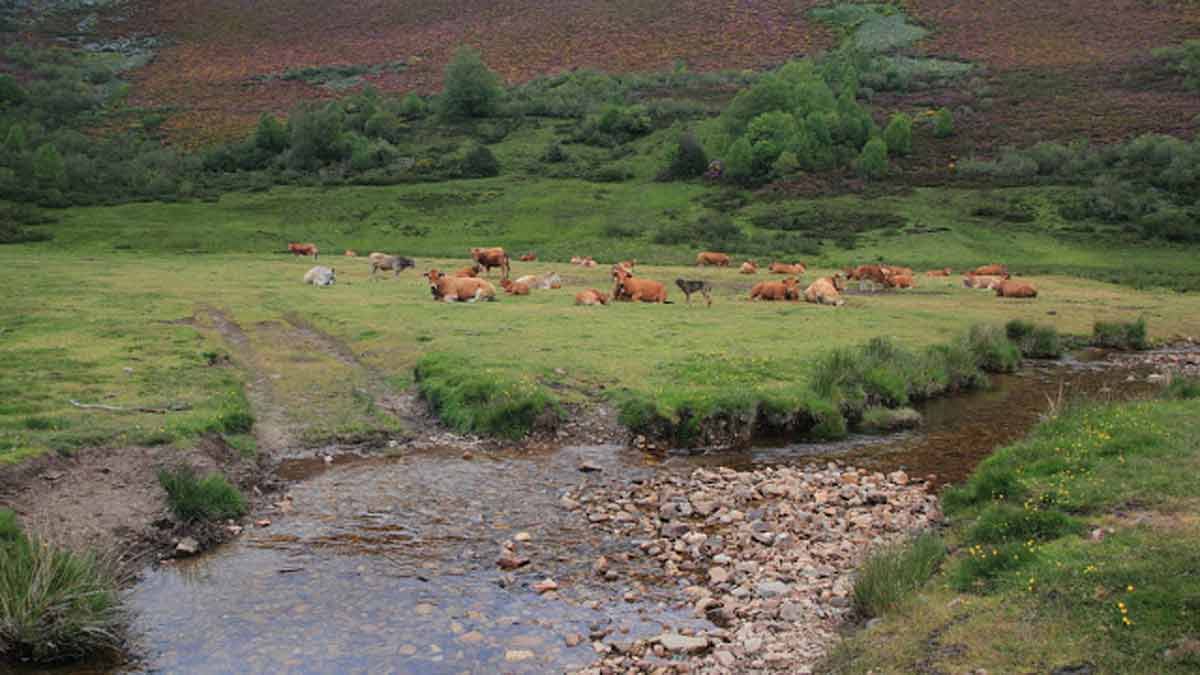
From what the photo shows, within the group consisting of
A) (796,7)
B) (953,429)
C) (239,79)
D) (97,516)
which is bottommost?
(953,429)

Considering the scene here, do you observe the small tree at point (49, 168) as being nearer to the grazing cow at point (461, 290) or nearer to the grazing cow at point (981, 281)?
the grazing cow at point (461, 290)

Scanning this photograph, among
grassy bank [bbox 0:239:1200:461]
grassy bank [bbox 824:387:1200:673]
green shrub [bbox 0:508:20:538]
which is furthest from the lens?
grassy bank [bbox 0:239:1200:461]

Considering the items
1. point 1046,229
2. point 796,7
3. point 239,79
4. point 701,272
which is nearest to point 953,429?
point 701,272

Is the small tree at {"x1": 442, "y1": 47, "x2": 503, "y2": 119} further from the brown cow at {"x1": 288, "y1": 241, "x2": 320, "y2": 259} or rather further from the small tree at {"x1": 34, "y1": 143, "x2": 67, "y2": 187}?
the brown cow at {"x1": 288, "y1": 241, "x2": 320, "y2": 259}

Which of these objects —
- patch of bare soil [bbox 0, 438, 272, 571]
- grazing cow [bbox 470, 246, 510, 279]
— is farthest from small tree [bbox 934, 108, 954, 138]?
patch of bare soil [bbox 0, 438, 272, 571]

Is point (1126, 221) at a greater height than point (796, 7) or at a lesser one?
lesser

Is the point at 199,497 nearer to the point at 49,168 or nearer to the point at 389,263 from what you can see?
the point at 389,263

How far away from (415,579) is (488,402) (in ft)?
21.4

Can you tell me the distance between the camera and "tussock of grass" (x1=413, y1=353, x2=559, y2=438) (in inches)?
635

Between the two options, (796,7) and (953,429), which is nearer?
(953,429)

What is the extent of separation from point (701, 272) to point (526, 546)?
2996 centimetres

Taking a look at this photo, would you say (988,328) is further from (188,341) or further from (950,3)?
(950,3)

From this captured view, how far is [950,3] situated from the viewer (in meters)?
112

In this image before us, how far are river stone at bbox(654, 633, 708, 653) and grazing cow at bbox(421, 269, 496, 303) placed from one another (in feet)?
64.9
